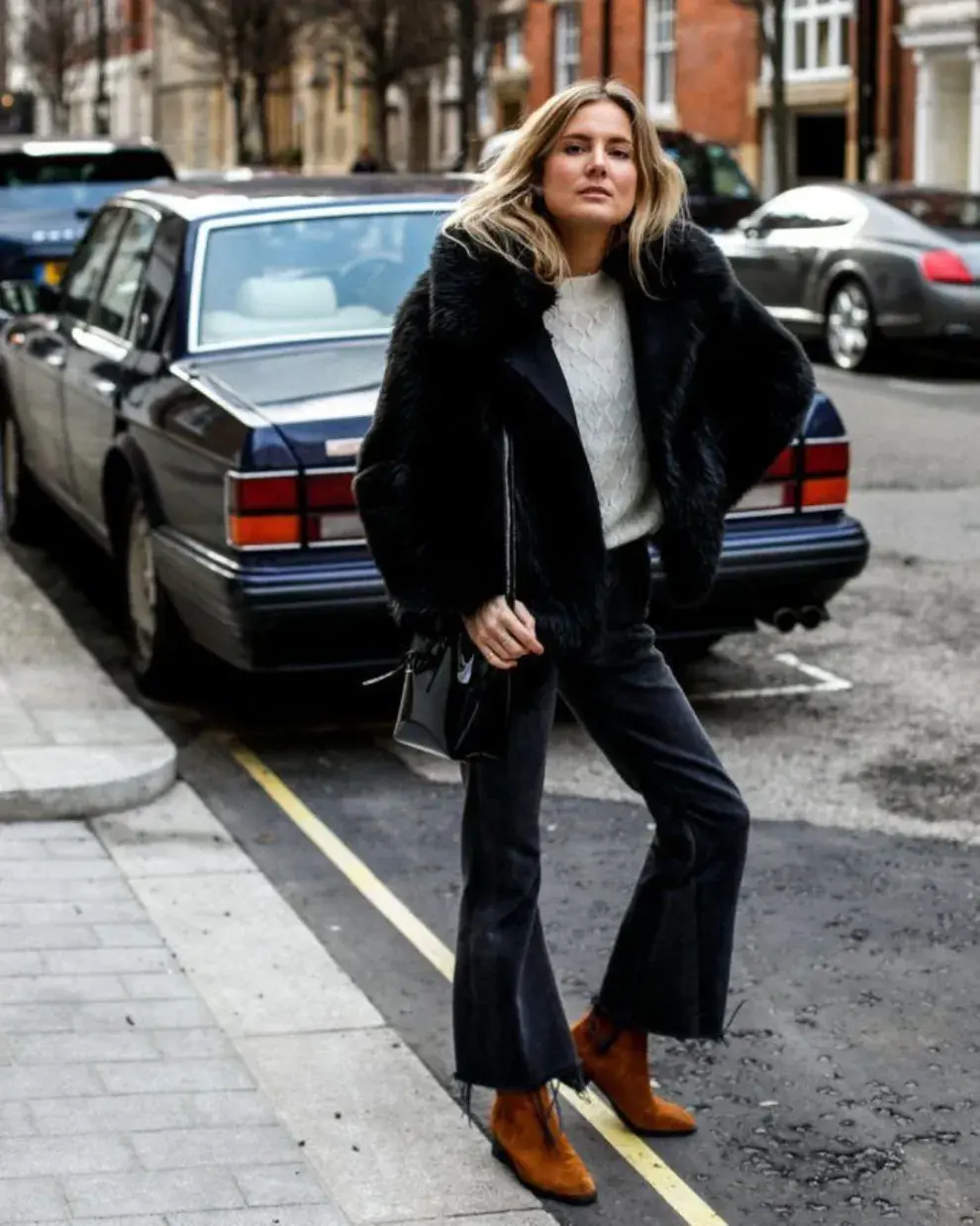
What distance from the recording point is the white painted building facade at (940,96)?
3512 centimetres

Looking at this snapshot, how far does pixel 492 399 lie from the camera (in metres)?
4.00

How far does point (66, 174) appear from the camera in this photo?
1697cm

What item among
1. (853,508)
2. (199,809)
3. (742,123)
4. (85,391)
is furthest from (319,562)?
(742,123)

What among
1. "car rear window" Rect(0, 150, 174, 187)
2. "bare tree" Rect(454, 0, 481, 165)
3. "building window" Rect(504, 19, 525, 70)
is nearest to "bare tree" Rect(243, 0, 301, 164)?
"building window" Rect(504, 19, 525, 70)

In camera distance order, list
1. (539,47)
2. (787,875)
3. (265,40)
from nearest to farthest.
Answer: (787,875) → (539,47) → (265,40)

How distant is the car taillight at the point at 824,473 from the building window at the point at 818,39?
32413 millimetres

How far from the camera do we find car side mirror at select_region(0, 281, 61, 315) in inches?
403

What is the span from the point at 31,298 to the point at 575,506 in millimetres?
6753

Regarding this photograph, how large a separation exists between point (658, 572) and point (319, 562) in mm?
958

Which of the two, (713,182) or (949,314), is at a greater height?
(713,182)

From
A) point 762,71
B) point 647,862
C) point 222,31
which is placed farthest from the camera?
point 222,31

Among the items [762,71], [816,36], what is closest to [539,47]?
[762,71]

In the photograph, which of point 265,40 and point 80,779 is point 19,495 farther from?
point 265,40

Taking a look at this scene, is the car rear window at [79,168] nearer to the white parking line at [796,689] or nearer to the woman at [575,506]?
the white parking line at [796,689]
